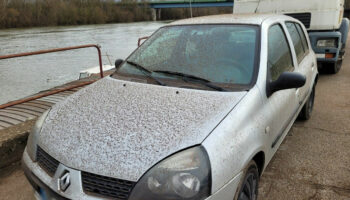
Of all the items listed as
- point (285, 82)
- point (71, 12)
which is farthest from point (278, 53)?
point (71, 12)

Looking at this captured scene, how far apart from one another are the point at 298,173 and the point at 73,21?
47.5 meters

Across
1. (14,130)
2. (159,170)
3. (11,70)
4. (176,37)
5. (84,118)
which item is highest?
(176,37)

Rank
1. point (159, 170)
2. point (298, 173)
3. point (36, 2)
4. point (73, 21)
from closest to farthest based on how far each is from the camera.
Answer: point (159, 170) < point (298, 173) < point (36, 2) < point (73, 21)

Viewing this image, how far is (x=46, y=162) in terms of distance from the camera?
1938mm

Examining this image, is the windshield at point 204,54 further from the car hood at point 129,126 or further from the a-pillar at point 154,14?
the a-pillar at point 154,14

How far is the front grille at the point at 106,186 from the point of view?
1.60m

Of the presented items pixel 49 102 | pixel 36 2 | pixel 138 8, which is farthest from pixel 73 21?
pixel 49 102

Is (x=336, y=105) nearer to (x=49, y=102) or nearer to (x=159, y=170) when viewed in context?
(x=159, y=170)

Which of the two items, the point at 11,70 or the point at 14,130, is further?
the point at 11,70

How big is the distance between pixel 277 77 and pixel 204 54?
0.67 metres

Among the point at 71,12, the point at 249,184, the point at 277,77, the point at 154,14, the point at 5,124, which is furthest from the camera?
the point at 154,14

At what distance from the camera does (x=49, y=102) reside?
4895mm

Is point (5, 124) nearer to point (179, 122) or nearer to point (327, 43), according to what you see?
point (179, 122)

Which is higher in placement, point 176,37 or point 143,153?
point 176,37
